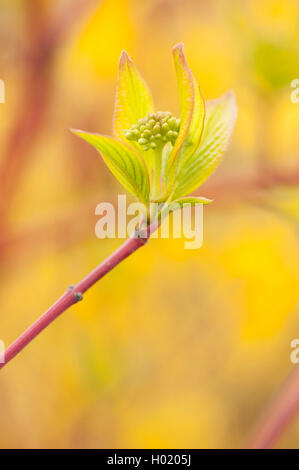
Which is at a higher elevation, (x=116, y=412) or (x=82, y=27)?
(x=82, y=27)

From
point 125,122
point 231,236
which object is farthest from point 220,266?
point 125,122

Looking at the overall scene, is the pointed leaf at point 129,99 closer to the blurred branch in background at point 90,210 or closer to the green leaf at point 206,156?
the green leaf at point 206,156

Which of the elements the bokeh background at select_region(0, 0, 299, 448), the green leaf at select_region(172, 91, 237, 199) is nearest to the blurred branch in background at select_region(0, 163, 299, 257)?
the bokeh background at select_region(0, 0, 299, 448)

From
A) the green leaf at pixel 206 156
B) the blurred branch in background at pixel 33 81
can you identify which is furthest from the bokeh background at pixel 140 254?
the green leaf at pixel 206 156

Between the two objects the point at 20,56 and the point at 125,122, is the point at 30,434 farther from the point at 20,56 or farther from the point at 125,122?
the point at 125,122

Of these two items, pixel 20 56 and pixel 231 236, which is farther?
pixel 231 236

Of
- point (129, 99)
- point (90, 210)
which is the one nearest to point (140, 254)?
point (90, 210)
